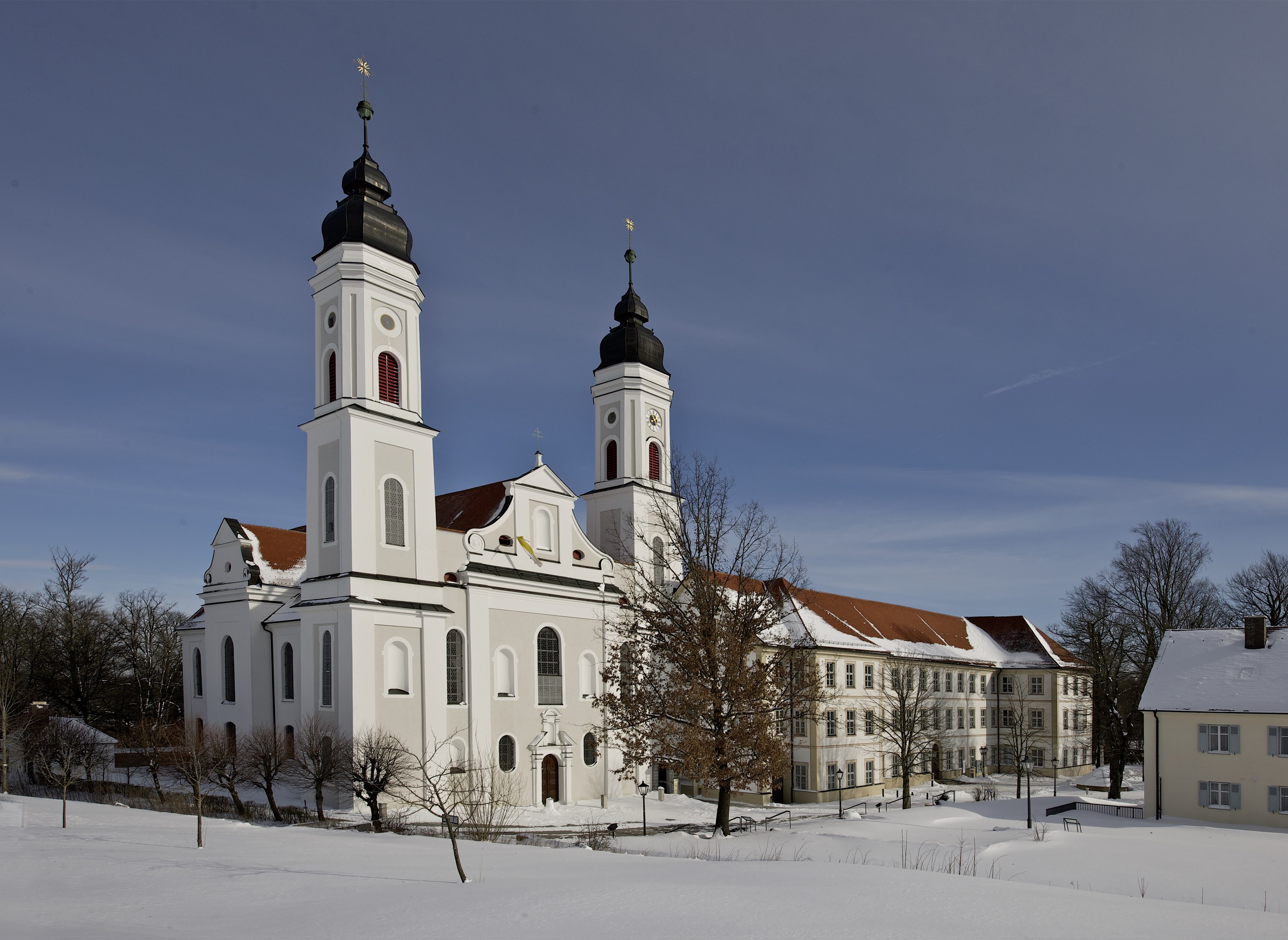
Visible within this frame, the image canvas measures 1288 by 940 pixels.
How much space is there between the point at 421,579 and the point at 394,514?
96.7 inches

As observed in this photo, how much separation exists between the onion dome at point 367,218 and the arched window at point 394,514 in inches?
319

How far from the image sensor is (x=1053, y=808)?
116 ft

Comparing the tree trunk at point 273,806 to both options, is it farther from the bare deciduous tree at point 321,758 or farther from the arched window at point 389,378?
the arched window at point 389,378

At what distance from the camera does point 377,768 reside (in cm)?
2694

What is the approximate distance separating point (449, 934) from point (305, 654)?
2393 centimetres

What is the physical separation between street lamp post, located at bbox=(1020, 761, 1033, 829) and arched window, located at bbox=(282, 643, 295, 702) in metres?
25.5

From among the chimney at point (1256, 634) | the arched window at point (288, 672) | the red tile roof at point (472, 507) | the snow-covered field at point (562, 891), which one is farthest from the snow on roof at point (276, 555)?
the chimney at point (1256, 634)

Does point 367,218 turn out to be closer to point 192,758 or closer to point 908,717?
point 192,758

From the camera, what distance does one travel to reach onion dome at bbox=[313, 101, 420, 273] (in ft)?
109

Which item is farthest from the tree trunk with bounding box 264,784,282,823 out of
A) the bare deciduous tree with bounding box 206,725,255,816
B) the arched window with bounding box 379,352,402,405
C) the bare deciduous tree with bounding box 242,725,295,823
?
the arched window with bounding box 379,352,402,405

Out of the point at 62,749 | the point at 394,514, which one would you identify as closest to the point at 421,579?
the point at 394,514

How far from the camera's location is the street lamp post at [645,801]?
2925 centimetres

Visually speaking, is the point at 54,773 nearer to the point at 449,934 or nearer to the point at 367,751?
the point at 367,751

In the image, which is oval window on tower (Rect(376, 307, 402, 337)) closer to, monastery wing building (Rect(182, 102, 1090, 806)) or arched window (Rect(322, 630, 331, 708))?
monastery wing building (Rect(182, 102, 1090, 806))
